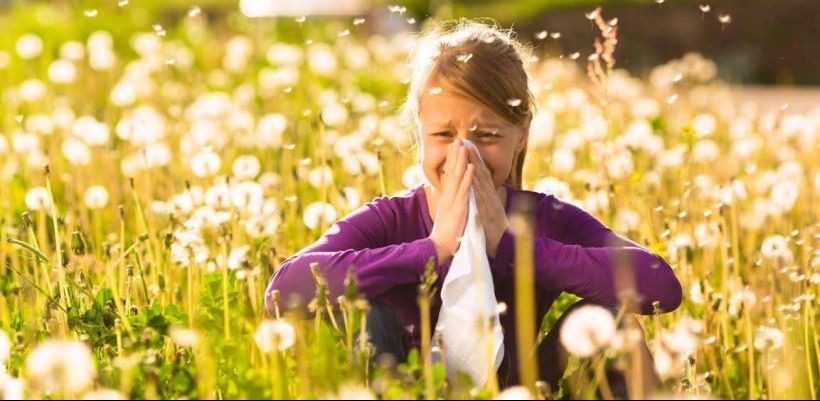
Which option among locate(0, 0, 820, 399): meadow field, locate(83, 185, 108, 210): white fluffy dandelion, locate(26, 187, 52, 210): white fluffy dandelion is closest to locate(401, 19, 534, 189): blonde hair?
locate(0, 0, 820, 399): meadow field

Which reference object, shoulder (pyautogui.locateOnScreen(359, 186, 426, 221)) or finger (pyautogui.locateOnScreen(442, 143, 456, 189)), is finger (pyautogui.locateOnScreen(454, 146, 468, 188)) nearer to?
finger (pyautogui.locateOnScreen(442, 143, 456, 189))

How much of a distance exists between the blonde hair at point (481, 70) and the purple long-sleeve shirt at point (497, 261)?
0.61 ft

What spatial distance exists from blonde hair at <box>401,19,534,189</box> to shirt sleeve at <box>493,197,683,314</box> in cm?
30

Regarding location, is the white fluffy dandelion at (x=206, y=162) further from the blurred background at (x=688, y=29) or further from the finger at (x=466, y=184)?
the blurred background at (x=688, y=29)

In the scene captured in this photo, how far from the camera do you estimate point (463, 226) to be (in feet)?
8.86

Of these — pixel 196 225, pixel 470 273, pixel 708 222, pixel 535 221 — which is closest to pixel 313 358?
pixel 470 273

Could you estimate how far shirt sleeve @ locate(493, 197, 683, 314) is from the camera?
8.95 ft

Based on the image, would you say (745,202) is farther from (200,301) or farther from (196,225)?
(200,301)

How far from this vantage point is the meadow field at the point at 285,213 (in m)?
2.41

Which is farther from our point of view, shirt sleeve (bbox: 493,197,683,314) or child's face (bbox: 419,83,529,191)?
child's face (bbox: 419,83,529,191)

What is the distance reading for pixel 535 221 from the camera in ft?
9.91

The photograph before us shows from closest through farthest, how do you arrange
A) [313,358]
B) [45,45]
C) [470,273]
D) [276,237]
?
[313,358]
[470,273]
[276,237]
[45,45]

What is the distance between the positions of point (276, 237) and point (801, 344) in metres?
1.35

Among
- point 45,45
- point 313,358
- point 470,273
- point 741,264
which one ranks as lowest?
point 313,358
